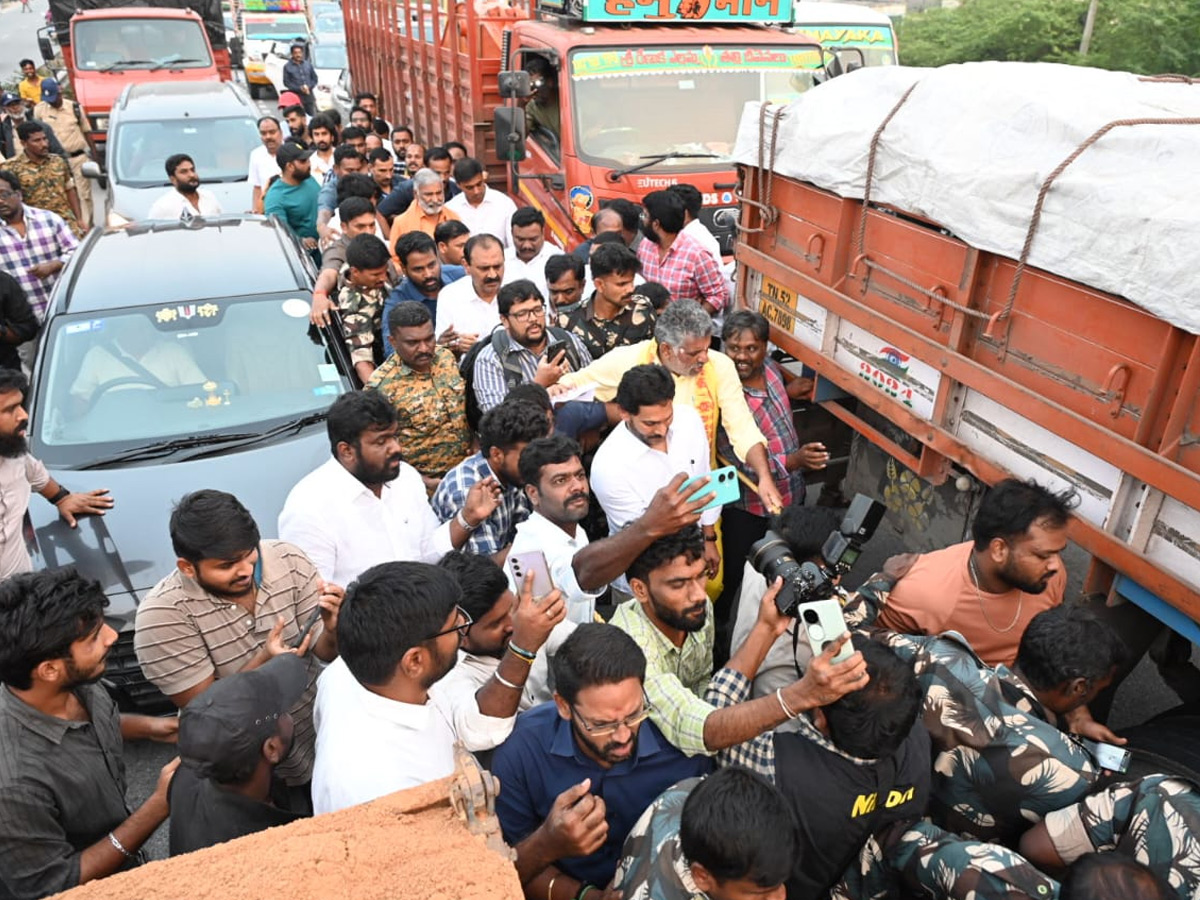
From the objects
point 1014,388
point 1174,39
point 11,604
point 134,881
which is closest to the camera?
point 134,881

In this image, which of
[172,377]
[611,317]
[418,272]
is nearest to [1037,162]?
[611,317]

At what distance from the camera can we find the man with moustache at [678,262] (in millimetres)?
5270

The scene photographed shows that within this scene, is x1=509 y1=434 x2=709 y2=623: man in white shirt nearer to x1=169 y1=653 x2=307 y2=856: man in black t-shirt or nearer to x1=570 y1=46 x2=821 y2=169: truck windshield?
x1=169 y1=653 x2=307 y2=856: man in black t-shirt

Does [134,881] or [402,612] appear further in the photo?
[402,612]

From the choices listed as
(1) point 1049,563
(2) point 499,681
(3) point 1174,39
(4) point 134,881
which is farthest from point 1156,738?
(3) point 1174,39

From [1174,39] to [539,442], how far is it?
16.8 m

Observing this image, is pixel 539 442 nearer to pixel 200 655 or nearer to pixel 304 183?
pixel 200 655

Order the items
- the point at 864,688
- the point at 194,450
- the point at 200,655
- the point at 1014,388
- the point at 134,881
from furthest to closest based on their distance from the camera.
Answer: the point at 194,450 < the point at 1014,388 < the point at 200,655 < the point at 864,688 < the point at 134,881

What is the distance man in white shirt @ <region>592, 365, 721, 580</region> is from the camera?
131 inches

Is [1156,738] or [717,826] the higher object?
[717,826]

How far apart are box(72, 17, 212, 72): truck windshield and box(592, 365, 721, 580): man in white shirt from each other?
1299 centimetres

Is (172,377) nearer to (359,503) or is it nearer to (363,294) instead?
(363,294)

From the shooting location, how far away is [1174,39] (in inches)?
593

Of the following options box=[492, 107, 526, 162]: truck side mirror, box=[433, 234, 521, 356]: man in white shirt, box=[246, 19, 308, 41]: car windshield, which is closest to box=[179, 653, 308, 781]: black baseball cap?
box=[433, 234, 521, 356]: man in white shirt
